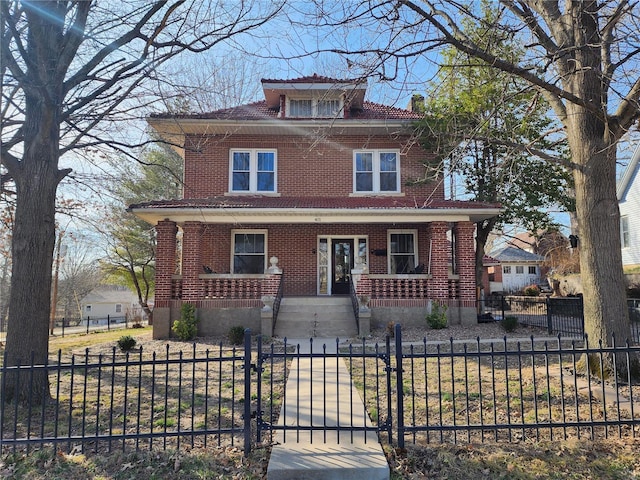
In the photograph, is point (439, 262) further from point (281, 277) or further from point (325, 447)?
point (325, 447)

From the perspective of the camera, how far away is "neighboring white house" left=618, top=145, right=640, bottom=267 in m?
24.6

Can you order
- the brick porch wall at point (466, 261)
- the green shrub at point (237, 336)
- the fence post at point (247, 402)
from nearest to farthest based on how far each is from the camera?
1. the fence post at point (247, 402)
2. the green shrub at point (237, 336)
3. the brick porch wall at point (466, 261)

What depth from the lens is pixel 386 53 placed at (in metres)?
6.77

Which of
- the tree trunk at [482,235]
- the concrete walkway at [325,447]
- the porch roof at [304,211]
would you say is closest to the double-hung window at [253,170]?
the porch roof at [304,211]

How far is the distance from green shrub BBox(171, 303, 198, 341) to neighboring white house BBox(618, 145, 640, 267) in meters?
25.3

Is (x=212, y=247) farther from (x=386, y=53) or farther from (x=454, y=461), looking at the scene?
(x=454, y=461)

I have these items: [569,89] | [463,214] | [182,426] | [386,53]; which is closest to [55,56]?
[386,53]

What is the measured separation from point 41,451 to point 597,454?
6002 millimetres

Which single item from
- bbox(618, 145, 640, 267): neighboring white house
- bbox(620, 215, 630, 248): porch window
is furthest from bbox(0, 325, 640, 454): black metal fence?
bbox(620, 215, 630, 248): porch window

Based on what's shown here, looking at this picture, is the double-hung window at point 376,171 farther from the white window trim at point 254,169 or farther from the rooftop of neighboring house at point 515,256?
the rooftop of neighboring house at point 515,256

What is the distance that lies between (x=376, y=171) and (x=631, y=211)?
19463 mm

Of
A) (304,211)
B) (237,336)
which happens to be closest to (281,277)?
(304,211)

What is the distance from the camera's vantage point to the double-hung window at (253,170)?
15547 mm

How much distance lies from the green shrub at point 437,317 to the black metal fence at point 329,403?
4.01 m
